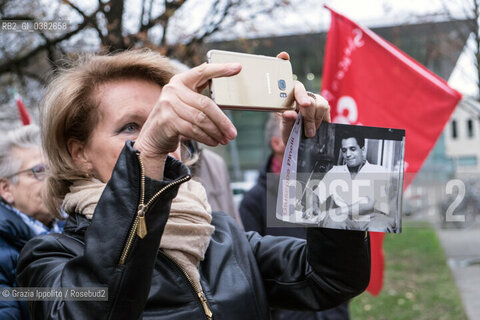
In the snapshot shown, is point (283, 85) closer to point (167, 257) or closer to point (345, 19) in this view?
point (167, 257)

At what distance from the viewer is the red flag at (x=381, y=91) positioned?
3.30 metres

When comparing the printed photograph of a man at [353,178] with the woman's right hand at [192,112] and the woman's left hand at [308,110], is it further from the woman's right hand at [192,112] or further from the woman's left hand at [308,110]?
the woman's right hand at [192,112]

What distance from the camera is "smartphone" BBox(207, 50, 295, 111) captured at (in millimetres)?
1194

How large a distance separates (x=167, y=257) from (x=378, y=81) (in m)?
2.39

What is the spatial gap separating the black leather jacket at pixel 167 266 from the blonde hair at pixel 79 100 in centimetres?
21

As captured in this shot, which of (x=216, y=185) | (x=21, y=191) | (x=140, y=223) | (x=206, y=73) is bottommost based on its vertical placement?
(x=216, y=185)

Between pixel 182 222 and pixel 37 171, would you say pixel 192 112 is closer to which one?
pixel 182 222

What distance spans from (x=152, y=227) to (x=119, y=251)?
0.09 metres

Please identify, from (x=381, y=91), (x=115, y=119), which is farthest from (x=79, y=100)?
(x=381, y=91)

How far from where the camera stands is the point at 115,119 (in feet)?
5.15

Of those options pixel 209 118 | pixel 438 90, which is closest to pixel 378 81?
pixel 438 90

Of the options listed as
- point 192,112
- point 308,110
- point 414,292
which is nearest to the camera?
point 192,112

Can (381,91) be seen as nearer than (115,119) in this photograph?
No

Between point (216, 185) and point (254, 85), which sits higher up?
point (254, 85)
